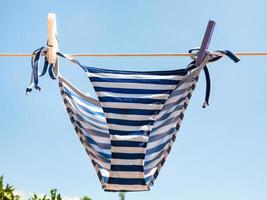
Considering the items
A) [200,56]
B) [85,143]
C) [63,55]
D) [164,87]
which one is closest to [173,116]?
[164,87]

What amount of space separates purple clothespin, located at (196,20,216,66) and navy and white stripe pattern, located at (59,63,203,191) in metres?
0.09

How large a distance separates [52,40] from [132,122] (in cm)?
93

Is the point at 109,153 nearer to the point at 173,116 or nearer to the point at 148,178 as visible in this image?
the point at 148,178

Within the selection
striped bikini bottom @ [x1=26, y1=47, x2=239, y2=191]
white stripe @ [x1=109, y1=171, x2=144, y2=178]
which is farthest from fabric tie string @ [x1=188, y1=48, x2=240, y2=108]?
white stripe @ [x1=109, y1=171, x2=144, y2=178]

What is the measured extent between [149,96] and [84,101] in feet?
1.92

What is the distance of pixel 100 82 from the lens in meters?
3.41

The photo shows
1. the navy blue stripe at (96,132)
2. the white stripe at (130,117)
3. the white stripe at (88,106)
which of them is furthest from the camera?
the white stripe at (88,106)

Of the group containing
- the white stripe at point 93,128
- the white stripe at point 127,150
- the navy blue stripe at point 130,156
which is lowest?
the navy blue stripe at point 130,156

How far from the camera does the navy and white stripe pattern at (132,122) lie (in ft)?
10.6

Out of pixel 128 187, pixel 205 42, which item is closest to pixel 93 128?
pixel 128 187

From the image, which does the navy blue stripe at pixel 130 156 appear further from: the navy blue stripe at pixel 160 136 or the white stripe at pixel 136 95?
the white stripe at pixel 136 95

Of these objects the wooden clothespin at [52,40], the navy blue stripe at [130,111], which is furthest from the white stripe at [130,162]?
the wooden clothespin at [52,40]

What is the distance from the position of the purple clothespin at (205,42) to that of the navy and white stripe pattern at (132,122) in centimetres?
9

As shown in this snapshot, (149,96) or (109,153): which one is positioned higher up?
(149,96)
